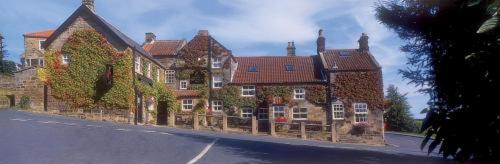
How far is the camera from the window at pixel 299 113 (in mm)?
37938

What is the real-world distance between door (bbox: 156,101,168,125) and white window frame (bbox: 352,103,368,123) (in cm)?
1679

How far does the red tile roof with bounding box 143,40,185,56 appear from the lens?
42438 mm

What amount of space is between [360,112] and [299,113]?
5354 millimetres

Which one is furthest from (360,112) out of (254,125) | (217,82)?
(217,82)

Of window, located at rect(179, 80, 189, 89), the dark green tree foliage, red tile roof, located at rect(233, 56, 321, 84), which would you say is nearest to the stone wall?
red tile roof, located at rect(233, 56, 321, 84)

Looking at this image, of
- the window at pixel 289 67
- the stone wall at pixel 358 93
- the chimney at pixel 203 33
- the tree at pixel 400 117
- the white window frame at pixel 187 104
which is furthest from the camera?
the tree at pixel 400 117

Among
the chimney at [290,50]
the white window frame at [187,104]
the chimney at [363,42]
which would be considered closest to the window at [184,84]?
the white window frame at [187,104]

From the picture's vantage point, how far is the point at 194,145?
1555 centimetres

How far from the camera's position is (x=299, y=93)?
38.5 meters

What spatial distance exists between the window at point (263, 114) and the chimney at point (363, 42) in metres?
11.3

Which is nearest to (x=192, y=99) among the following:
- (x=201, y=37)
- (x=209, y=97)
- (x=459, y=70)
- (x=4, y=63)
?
(x=209, y=97)

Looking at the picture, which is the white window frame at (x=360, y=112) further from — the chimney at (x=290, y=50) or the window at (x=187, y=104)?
the window at (x=187, y=104)

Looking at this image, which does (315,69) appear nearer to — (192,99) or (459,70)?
(192,99)

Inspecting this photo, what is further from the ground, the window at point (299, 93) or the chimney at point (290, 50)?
the chimney at point (290, 50)
